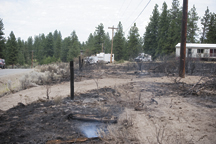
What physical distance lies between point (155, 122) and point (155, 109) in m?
1.00

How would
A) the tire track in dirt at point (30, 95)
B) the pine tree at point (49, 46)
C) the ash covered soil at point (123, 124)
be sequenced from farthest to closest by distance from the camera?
the pine tree at point (49, 46), the tire track in dirt at point (30, 95), the ash covered soil at point (123, 124)

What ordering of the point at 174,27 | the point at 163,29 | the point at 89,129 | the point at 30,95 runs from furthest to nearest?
1. the point at 163,29
2. the point at 174,27
3. the point at 30,95
4. the point at 89,129

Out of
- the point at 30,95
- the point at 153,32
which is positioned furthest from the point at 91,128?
the point at 153,32

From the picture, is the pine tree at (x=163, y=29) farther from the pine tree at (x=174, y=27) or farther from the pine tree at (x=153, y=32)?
the pine tree at (x=153, y=32)

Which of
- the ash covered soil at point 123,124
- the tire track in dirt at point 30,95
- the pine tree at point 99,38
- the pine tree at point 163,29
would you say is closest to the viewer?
the ash covered soil at point 123,124

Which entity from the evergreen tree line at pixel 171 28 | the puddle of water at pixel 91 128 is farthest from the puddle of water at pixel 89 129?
the evergreen tree line at pixel 171 28

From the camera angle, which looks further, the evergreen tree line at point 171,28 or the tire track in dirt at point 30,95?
the evergreen tree line at point 171,28

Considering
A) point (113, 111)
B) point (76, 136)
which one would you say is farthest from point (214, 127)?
point (76, 136)

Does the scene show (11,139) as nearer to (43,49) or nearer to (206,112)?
(206,112)

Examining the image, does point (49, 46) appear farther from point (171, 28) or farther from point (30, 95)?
point (30, 95)

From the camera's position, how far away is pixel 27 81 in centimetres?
1073

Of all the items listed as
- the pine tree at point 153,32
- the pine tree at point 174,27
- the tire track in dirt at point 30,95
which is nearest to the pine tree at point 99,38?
the pine tree at point 153,32

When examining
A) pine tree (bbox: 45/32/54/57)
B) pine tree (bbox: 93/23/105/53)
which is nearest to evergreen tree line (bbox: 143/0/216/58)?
pine tree (bbox: 93/23/105/53)

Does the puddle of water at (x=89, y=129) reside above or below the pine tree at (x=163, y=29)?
below
